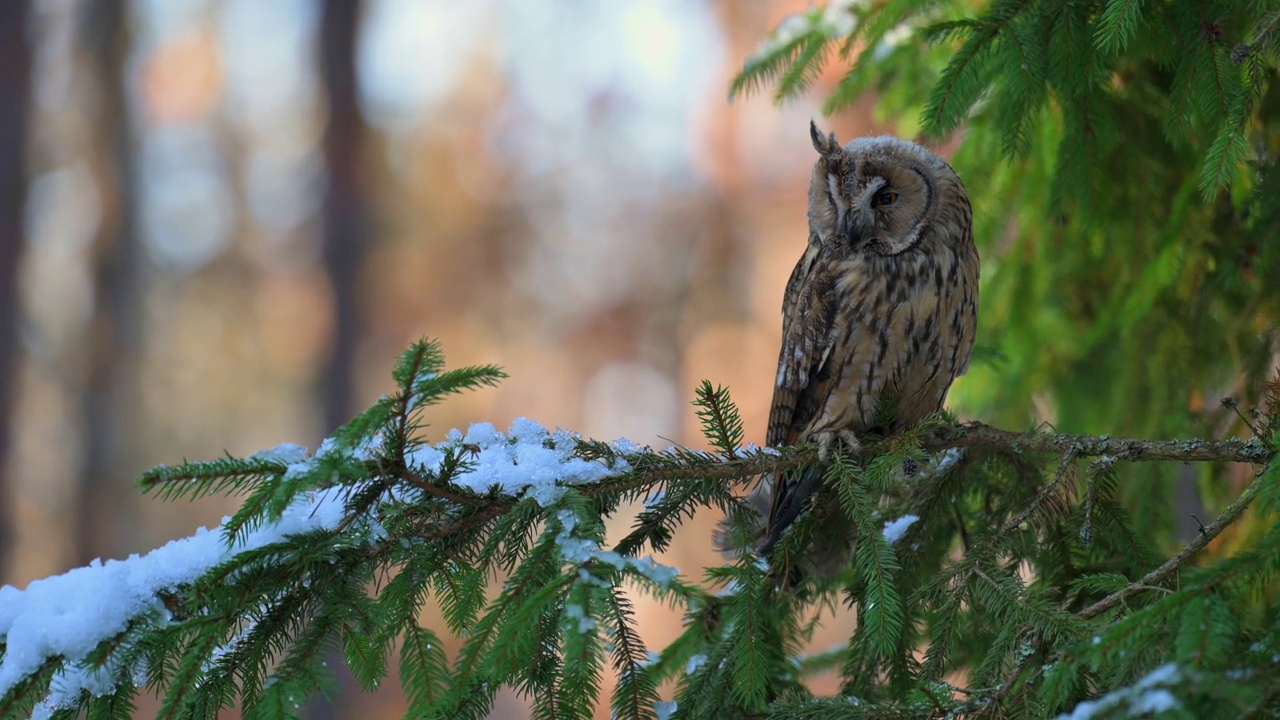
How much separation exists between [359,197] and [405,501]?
35.3 ft

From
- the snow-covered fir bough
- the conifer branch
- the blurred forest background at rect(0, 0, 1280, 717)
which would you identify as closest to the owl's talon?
the snow-covered fir bough

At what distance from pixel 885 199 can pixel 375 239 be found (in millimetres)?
9896

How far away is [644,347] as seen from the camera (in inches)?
480

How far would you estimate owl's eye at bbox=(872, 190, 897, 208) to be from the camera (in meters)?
2.70

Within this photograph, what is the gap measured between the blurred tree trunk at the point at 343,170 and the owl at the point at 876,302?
30.6 ft

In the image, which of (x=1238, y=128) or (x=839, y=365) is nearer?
(x=1238, y=128)

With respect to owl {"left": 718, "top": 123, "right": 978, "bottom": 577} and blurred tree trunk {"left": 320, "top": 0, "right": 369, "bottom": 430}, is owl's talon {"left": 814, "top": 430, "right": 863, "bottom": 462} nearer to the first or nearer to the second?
owl {"left": 718, "top": 123, "right": 978, "bottom": 577}

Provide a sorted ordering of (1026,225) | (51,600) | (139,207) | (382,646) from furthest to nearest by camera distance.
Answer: (139,207), (1026,225), (382,646), (51,600)

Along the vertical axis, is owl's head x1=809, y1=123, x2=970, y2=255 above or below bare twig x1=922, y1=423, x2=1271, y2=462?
above

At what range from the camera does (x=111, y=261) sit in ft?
36.6

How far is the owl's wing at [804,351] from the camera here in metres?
2.66

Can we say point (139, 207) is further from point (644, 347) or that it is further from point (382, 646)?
point (382, 646)

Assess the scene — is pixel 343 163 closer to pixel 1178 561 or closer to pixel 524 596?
pixel 524 596

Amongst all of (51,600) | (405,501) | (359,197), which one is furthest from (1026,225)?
(359,197)
